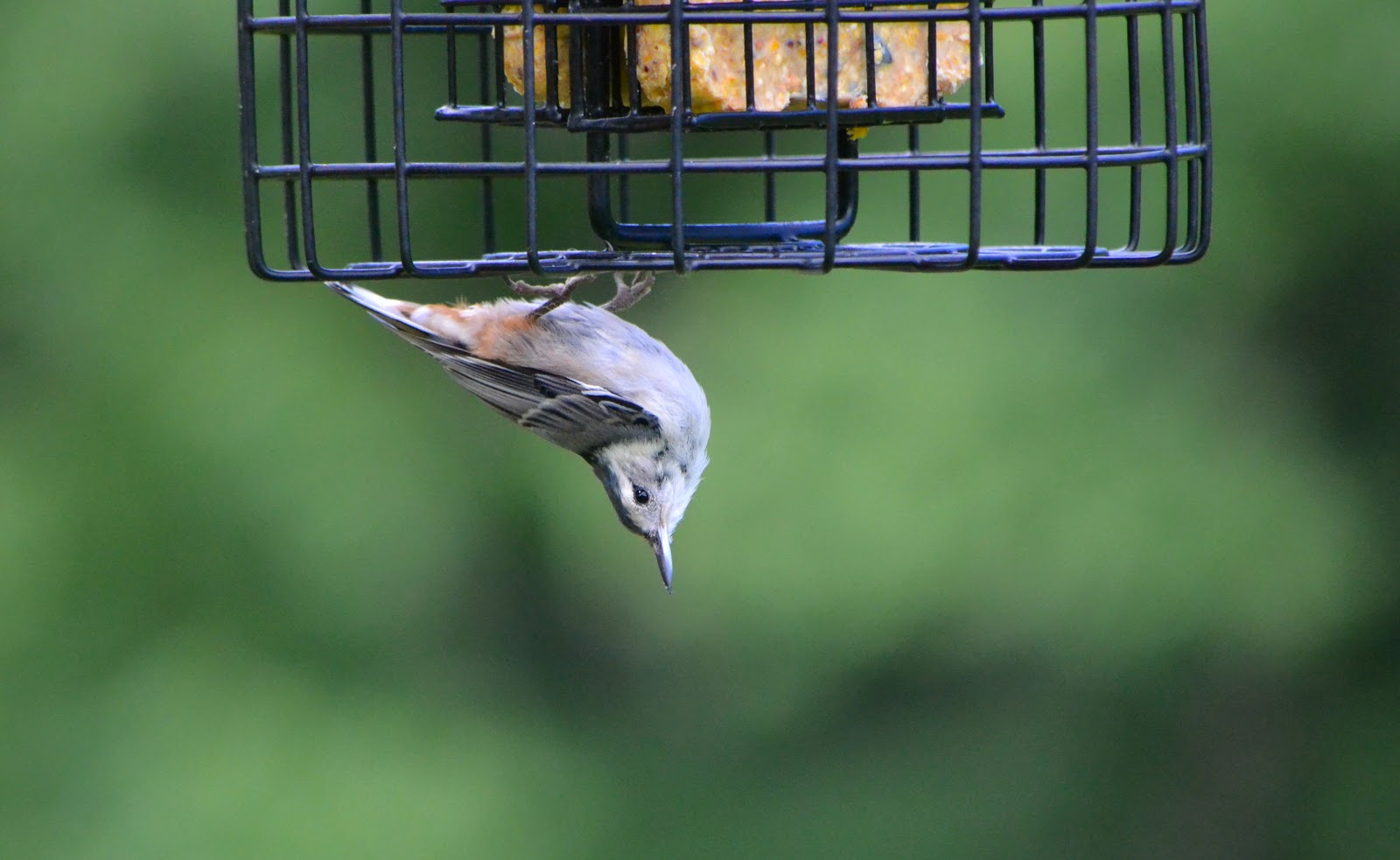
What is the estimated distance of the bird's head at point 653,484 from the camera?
150 inches

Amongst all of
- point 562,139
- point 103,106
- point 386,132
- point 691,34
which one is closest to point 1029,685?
point 562,139

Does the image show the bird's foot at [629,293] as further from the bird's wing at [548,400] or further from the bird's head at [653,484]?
the bird's head at [653,484]

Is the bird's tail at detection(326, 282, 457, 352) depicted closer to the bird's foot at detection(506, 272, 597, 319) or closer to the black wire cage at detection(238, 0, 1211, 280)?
the bird's foot at detection(506, 272, 597, 319)

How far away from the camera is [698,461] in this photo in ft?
12.7

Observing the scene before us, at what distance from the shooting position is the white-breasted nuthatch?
12.0ft

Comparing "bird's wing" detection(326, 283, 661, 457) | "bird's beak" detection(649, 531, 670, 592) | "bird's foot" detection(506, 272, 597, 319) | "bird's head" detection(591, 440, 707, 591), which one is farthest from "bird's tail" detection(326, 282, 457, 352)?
"bird's beak" detection(649, 531, 670, 592)

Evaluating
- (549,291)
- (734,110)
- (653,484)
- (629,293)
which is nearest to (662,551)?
(653,484)

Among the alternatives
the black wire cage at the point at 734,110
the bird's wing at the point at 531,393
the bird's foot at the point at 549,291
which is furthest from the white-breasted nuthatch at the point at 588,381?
the black wire cage at the point at 734,110

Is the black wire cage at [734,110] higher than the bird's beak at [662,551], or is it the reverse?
the black wire cage at [734,110]

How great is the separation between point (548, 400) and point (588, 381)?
116mm

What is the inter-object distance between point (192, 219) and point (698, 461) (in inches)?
111

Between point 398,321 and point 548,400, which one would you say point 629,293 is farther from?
point 398,321

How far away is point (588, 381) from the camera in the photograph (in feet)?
12.3

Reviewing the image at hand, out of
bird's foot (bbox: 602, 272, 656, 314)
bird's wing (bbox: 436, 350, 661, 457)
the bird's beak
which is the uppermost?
bird's foot (bbox: 602, 272, 656, 314)
